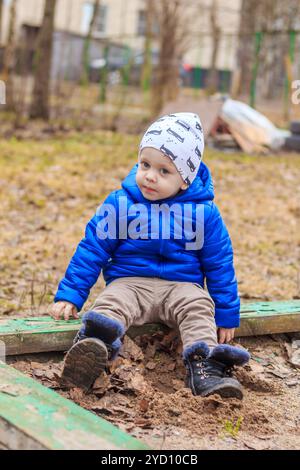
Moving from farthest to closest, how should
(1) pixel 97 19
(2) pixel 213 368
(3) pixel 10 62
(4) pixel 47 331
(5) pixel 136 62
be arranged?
(1) pixel 97 19 < (5) pixel 136 62 < (3) pixel 10 62 < (4) pixel 47 331 < (2) pixel 213 368

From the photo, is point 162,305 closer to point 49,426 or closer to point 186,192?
point 186,192

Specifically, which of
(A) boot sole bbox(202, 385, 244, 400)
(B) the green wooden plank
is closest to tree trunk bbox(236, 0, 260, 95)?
(A) boot sole bbox(202, 385, 244, 400)

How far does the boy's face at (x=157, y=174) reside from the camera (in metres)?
3.37

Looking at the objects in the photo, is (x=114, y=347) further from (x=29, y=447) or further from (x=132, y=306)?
(x=29, y=447)

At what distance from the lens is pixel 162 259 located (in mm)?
3486

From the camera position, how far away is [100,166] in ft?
30.1

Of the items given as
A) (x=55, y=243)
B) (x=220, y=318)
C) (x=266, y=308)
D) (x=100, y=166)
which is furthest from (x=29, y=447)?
(x=100, y=166)

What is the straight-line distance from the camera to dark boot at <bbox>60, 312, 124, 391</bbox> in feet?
9.49

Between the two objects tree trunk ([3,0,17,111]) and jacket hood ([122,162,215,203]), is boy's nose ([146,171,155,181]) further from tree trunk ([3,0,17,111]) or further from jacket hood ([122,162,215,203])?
tree trunk ([3,0,17,111])

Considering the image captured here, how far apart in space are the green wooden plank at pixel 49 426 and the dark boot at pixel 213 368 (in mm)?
643

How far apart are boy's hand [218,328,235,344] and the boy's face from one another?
604 mm

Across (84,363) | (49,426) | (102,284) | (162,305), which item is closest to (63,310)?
(162,305)

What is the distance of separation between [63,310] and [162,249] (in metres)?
0.48

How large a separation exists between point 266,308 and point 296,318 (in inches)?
5.7
